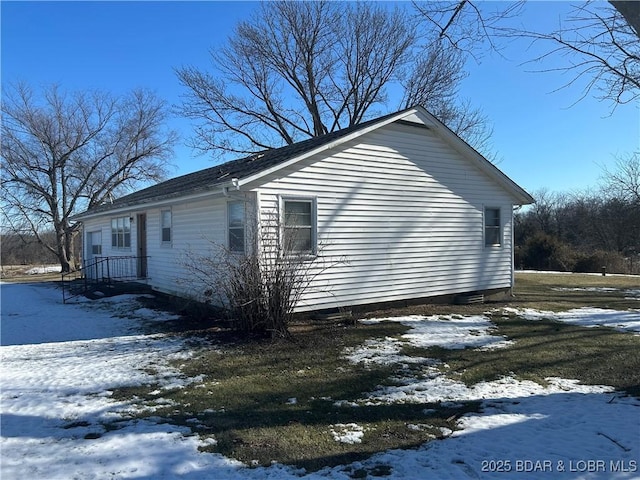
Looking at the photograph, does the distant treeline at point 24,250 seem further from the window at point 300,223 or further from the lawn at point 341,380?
the lawn at point 341,380

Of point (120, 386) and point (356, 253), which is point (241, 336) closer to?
point (120, 386)

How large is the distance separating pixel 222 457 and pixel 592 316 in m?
10.4

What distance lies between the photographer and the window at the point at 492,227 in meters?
13.8

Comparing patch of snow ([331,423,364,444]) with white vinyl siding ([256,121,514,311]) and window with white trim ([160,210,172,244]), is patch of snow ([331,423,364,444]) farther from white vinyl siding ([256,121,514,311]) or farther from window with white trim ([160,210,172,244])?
window with white trim ([160,210,172,244])

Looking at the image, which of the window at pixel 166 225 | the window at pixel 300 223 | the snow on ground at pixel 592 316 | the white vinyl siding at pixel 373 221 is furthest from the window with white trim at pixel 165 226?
the snow on ground at pixel 592 316

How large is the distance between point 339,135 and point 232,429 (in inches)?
304

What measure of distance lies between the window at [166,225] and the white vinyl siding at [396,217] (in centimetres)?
487

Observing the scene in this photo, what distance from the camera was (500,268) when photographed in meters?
14.1

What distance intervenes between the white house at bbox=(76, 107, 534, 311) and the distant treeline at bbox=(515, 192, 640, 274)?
19.1m

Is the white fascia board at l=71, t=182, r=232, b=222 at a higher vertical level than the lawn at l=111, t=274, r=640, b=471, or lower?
higher

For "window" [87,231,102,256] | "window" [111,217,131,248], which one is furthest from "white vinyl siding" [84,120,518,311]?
"window" [87,231,102,256]

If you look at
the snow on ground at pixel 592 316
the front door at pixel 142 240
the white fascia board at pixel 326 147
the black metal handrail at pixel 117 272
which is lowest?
the snow on ground at pixel 592 316

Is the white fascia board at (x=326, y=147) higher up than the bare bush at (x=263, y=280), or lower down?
higher up

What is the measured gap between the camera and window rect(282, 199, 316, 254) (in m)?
9.79
